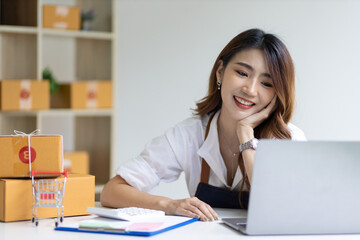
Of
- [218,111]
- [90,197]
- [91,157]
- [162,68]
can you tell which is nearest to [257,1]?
[162,68]

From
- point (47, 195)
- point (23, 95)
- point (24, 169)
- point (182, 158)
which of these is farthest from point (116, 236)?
point (23, 95)

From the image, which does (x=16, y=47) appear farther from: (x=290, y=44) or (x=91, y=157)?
(x=290, y=44)

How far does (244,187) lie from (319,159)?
74cm

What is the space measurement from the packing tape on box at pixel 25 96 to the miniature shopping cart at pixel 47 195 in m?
2.32

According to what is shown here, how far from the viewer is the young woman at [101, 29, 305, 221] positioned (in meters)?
2.01

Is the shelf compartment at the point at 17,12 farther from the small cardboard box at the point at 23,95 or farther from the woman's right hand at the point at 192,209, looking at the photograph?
the woman's right hand at the point at 192,209

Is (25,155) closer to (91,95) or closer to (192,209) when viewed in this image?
(192,209)

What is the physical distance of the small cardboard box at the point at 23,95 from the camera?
377 centimetres

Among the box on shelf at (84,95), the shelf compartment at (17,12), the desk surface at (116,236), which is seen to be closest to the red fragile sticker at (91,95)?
the box on shelf at (84,95)

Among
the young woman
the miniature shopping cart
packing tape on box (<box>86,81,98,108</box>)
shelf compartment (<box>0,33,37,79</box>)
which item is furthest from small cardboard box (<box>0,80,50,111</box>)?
the miniature shopping cart

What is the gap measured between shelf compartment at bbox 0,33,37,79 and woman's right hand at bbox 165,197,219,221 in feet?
8.06

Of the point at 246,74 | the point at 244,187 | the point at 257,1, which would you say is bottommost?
the point at 244,187

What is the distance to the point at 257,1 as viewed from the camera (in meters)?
4.80

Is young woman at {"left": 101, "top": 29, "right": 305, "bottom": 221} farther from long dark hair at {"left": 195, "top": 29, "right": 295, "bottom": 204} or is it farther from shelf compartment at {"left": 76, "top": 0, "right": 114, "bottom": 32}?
shelf compartment at {"left": 76, "top": 0, "right": 114, "bottom": 32}
